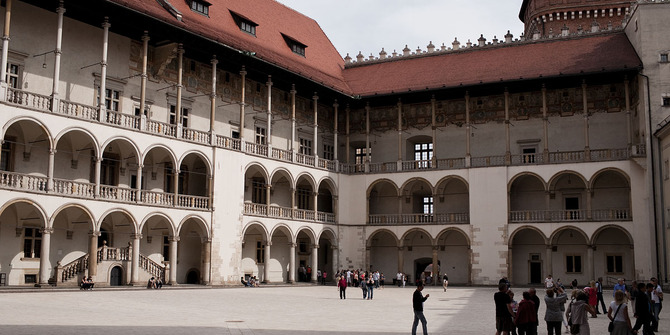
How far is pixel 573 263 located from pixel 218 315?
2567 cm

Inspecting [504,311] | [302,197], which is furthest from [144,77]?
[504,311]

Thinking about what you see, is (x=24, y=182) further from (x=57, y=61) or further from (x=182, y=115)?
(x=182, y=115)

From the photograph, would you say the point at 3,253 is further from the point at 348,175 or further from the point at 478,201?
the point at 478,201

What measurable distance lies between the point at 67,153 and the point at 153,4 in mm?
7141

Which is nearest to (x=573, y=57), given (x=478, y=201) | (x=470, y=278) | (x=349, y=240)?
(x=478, y=201)

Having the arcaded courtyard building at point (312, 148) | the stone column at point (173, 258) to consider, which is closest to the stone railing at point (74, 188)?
the arcaded courtyard building at point (312, 148)

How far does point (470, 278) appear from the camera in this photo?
37688mm

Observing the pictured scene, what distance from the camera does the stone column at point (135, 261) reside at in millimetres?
27469

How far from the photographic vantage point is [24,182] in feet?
79.3

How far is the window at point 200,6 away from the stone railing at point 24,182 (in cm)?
1215

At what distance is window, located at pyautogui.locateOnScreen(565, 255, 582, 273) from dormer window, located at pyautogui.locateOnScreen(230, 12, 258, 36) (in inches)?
797

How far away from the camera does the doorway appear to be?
89.8 feet

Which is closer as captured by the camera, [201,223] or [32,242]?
[32,242]

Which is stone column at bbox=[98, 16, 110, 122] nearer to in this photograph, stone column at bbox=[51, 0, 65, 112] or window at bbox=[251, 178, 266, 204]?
stone column at bbox=[51, 0, 65, 112]
